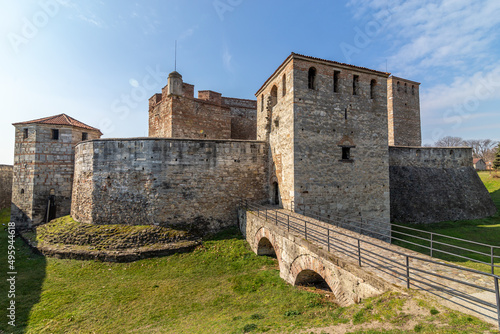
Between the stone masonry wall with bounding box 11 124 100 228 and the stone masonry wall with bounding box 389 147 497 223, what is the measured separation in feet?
82.9

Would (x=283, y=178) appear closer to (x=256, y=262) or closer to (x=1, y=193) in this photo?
(x=256, y=262)

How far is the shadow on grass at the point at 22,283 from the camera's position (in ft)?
24.8

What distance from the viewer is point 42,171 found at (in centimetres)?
1723

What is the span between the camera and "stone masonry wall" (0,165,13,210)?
23188mm

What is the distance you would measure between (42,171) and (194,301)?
16981mm

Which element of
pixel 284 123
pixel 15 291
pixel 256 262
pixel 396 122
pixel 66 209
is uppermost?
pixel 396 122

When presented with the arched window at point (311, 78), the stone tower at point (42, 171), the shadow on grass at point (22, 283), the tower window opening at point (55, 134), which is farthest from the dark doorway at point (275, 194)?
the tower window opening at point (55, 134)

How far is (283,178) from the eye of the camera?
42.2 feet

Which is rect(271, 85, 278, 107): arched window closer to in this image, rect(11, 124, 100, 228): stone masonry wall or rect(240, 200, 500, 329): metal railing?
rect(240, 200, 500, 329): metal railing

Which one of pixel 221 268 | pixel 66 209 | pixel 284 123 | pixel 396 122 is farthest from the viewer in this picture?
pixel 396 122

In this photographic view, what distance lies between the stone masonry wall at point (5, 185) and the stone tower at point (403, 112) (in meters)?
40.6

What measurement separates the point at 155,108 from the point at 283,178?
13.8 meters

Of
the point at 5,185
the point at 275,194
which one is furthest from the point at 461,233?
the point at 5,185

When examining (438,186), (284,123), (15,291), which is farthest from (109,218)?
(438,186)
